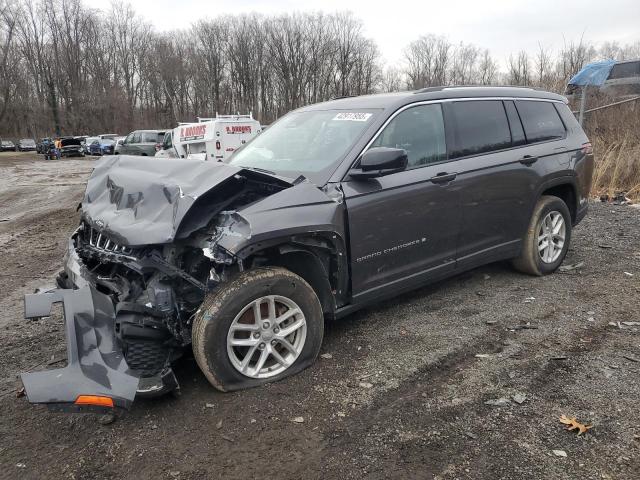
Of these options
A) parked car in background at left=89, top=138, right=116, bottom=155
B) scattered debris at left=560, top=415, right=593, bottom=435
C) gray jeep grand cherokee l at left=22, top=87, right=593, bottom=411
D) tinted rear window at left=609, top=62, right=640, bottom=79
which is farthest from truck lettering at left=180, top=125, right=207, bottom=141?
parked car in background at left=89, top=138, right=116, bottom=155

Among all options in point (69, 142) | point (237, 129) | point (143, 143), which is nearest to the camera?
point (237, 129)

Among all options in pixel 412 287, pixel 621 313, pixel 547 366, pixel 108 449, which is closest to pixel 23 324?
pixel 108 449

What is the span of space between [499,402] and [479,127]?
8.26ft

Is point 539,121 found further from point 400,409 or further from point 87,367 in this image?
point 87,367

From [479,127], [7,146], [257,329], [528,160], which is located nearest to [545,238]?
[528,160]

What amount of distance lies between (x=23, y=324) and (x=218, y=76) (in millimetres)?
74429

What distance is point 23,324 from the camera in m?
4.30

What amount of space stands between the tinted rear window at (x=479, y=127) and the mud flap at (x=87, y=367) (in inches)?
117

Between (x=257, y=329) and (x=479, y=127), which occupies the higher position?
(x=479, y=127)

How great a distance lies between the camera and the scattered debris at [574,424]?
2.66 meters

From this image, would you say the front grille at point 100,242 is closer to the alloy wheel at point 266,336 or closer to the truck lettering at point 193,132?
the alloy wheel at point 266,336

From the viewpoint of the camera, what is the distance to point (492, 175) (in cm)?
441

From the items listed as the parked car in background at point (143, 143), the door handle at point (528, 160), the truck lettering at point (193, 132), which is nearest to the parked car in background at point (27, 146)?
the parked car in background at point (143, 143)

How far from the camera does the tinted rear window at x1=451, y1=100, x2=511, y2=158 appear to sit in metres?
4.29
